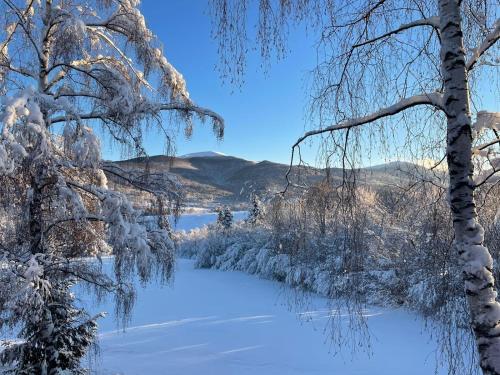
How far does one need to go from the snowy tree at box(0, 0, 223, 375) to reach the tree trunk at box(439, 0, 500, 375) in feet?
8.19

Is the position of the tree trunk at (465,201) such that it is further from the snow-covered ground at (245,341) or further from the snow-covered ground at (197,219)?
the snow-covered ground at (197,219)

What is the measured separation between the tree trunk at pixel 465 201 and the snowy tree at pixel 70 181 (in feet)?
8.19

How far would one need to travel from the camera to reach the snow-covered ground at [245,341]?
6.00m

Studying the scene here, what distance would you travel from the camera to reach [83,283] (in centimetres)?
446

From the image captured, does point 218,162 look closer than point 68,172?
No

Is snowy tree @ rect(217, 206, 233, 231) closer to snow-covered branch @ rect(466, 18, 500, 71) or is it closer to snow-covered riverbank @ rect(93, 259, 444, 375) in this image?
snow-covered riverbank @ rect(93, 259, 444, 375)

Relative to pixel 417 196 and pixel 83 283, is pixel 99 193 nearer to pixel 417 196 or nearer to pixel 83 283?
pixel 83 283

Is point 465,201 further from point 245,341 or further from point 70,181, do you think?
point 245,341

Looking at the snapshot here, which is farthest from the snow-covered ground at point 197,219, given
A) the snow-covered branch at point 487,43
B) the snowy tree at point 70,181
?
the snow-covered branch at point 487,43

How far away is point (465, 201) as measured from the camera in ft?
6.82

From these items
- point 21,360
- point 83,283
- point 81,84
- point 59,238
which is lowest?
point 21,360

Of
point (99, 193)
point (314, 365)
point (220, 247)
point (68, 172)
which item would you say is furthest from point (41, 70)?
point (220, 247)

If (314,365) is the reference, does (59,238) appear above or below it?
above

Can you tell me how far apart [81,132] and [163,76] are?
1.58m
